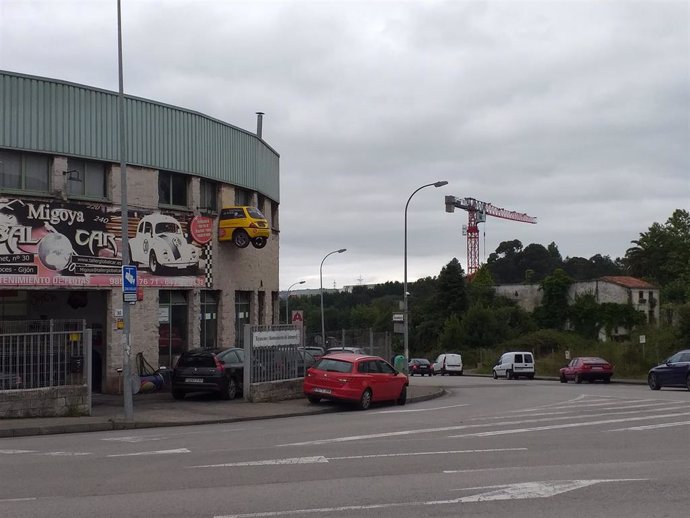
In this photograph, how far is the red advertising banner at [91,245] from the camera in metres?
23.2

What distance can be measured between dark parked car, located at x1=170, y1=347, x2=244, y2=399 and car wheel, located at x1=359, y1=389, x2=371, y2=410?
3.73 metres

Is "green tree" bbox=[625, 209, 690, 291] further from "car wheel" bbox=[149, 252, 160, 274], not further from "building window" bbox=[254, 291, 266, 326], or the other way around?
"car wheel" bbox=[149, 252, 160, 274]

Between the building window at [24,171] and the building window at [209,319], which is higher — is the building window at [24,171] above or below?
above

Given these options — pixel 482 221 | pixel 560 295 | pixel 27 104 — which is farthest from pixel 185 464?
pixel 482 221

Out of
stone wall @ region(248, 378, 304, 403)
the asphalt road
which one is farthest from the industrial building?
the asphalt road

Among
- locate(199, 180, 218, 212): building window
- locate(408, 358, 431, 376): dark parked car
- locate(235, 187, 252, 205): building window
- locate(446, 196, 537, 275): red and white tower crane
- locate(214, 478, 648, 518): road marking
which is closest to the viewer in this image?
locate(214, 478, 648, 518): road marking

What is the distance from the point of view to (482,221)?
161500mm

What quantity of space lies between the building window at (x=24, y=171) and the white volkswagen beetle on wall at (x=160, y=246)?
10.8 feet

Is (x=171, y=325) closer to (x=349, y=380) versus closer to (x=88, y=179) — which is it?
(x=88, y=179)

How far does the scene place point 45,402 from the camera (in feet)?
64.3

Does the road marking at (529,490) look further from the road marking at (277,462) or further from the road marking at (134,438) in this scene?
the road marking at (134,438)

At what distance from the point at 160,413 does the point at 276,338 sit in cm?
568

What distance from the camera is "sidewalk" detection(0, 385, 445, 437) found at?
17891 mm

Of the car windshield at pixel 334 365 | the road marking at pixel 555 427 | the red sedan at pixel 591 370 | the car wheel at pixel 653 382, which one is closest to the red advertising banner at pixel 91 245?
the car windshield at pixel 334 365
